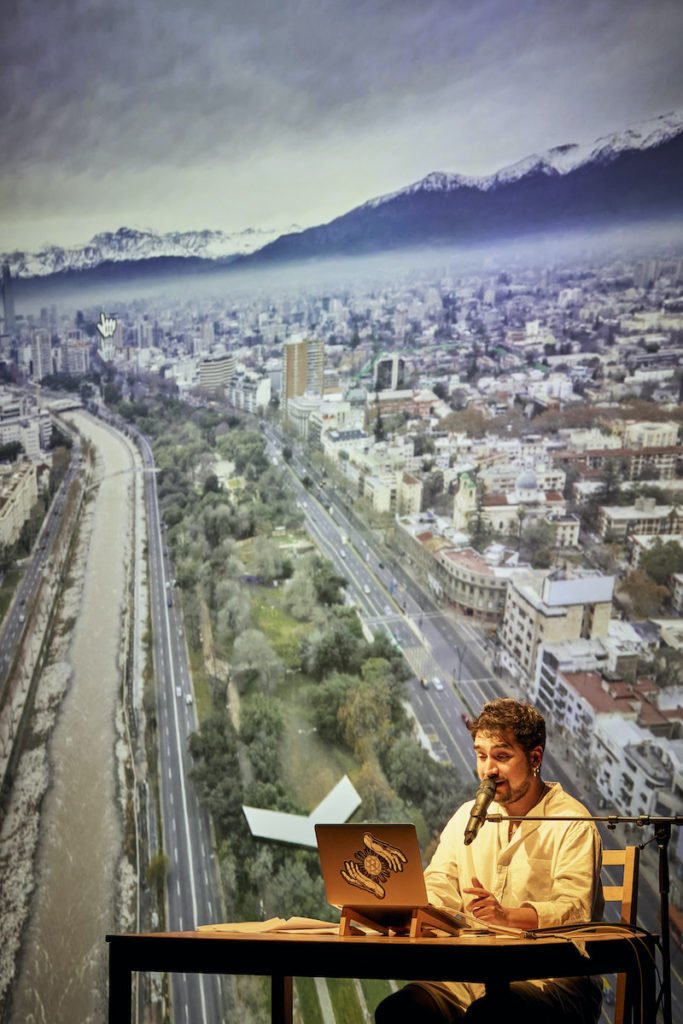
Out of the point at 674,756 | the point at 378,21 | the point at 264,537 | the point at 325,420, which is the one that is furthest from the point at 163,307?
the point at 674,756

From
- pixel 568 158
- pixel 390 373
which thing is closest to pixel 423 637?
pixel 390 373

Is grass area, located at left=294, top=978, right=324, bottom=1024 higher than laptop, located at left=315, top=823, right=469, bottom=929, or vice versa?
laptop, located at left=315, top=823, right=469, bottom=929

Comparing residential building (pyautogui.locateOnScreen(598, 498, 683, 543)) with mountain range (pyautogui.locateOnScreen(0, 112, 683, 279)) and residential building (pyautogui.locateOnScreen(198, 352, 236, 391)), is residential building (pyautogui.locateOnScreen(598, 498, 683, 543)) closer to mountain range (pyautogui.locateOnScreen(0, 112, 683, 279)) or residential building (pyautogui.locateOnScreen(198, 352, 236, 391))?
mountain range (pyautogui.locateOnScreen(0, 112, 683, 279))

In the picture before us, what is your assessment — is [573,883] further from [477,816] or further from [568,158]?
[568,158]

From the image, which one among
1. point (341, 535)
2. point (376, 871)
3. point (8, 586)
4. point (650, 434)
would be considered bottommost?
point (8, 586)

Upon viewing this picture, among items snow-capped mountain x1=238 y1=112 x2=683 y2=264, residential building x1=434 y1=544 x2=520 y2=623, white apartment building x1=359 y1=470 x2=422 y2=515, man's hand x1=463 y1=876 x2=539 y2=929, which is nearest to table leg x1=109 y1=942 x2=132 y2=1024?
man's hand x1=463 y1=876 x2=539 y2=929
